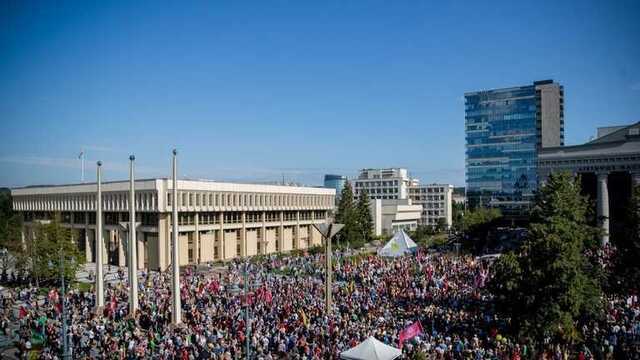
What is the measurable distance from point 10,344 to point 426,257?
31472mm

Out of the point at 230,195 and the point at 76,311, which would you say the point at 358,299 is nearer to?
the point at 76,311

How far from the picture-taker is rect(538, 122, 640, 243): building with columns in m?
53.7

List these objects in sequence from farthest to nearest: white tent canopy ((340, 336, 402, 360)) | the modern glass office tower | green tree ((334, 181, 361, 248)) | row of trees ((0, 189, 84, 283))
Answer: the modern glass office tower, green tree ((334, 181, 361, 248)), row of trees ((0, 189, 84, 283)), white tent canopy ((340, 336, 402, 360))

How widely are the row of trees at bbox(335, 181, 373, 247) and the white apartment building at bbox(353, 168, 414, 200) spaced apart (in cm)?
4015

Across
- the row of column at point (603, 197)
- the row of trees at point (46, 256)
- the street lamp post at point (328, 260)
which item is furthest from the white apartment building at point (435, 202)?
the street lamp post at point (328, 260)

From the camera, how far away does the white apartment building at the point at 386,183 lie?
130m

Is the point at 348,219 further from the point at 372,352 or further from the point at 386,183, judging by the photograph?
the point at 372,352

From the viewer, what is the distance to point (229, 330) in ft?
77.0

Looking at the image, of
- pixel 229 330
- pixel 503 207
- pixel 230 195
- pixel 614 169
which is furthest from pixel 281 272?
pixel 503 207

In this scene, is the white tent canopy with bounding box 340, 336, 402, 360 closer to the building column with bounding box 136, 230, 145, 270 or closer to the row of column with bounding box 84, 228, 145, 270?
the row of column with bounding box 84, 228, 145, 270

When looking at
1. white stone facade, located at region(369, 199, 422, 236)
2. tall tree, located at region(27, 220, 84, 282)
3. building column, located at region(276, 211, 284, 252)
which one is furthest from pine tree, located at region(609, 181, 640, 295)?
white stone facade, located at region(369, 199, 422, 236)

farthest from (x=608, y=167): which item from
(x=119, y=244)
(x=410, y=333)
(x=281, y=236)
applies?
(x=119, y=244)

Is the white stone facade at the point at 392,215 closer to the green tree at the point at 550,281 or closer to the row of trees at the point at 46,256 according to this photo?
the row of trees at the point at 46,256

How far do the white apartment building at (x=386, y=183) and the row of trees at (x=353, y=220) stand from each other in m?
40.2
